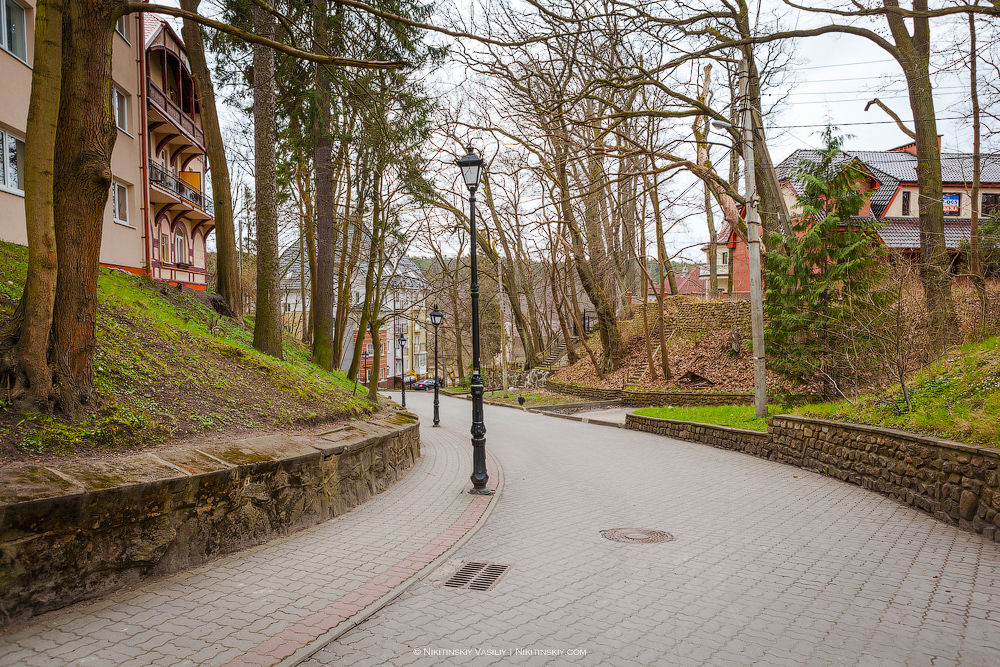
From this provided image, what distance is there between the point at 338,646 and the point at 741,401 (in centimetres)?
1978

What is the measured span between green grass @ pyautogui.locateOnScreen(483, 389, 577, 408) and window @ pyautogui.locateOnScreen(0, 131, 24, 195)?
2076 centimetres

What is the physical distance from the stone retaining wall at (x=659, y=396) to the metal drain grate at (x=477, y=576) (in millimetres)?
17554

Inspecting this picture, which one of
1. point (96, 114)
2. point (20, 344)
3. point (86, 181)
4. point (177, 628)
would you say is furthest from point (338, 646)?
point (96, 114)

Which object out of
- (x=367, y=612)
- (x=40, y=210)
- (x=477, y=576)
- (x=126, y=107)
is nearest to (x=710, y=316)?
(x=126, y=107)

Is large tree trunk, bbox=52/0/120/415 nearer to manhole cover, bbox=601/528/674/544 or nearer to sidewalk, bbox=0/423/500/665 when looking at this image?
sidewalk, bbox=0/423/500/665

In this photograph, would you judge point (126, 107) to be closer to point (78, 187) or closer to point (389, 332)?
point (78, 187)

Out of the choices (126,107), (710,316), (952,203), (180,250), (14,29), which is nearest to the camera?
(14,29)

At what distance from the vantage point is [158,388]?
746 cm

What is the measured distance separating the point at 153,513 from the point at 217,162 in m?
10.9

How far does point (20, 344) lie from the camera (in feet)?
19.3

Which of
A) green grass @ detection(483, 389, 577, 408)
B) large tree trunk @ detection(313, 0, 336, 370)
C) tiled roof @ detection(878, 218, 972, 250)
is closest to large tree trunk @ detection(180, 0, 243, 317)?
large tree trunk @ detection(313, 0, 336, 370)

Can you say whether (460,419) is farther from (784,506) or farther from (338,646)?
(338,646)

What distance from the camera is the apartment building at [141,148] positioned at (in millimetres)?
12828

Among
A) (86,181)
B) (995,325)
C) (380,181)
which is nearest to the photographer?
(86,181)
